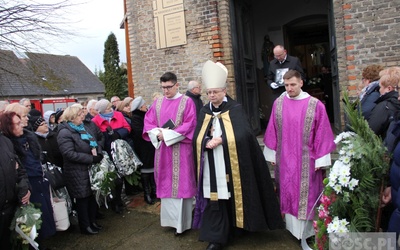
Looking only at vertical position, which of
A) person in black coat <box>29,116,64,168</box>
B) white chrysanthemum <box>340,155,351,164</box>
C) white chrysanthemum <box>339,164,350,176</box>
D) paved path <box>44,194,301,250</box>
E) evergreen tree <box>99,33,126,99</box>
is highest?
evergreen tree <box>99,33,126,99</box>

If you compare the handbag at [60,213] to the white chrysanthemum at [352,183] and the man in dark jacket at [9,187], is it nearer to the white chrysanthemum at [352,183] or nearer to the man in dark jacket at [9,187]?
the man in dark jacket at [9,187]

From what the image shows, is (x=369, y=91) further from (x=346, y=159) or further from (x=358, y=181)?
(x=358, y=181)

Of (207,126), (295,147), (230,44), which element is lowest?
(295,147)

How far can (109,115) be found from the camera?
5570 millimetres

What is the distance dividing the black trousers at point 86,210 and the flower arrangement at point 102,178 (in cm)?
9

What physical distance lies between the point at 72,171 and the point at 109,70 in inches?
921

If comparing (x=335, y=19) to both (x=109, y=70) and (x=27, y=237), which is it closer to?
(x=27, y=237)

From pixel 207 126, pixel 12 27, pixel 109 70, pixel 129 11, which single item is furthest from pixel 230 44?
pixel 109 70

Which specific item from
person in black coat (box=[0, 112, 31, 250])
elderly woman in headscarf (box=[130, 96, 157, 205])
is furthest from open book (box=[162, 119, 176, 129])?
person in black coat (box=[0, 112, 31, 250])

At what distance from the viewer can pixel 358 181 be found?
2.68 m

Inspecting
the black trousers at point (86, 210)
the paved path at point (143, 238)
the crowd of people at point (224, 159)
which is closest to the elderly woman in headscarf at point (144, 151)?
the paved path at point (143, 238)

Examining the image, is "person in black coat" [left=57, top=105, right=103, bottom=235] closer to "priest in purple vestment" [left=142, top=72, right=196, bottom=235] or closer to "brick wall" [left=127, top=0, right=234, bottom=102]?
"priest in purple vestment" [left=142, top=72, right=196, bottom=235]

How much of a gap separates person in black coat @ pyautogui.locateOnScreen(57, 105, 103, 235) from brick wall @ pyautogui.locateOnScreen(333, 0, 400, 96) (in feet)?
13.7

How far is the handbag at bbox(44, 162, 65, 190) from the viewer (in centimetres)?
426
